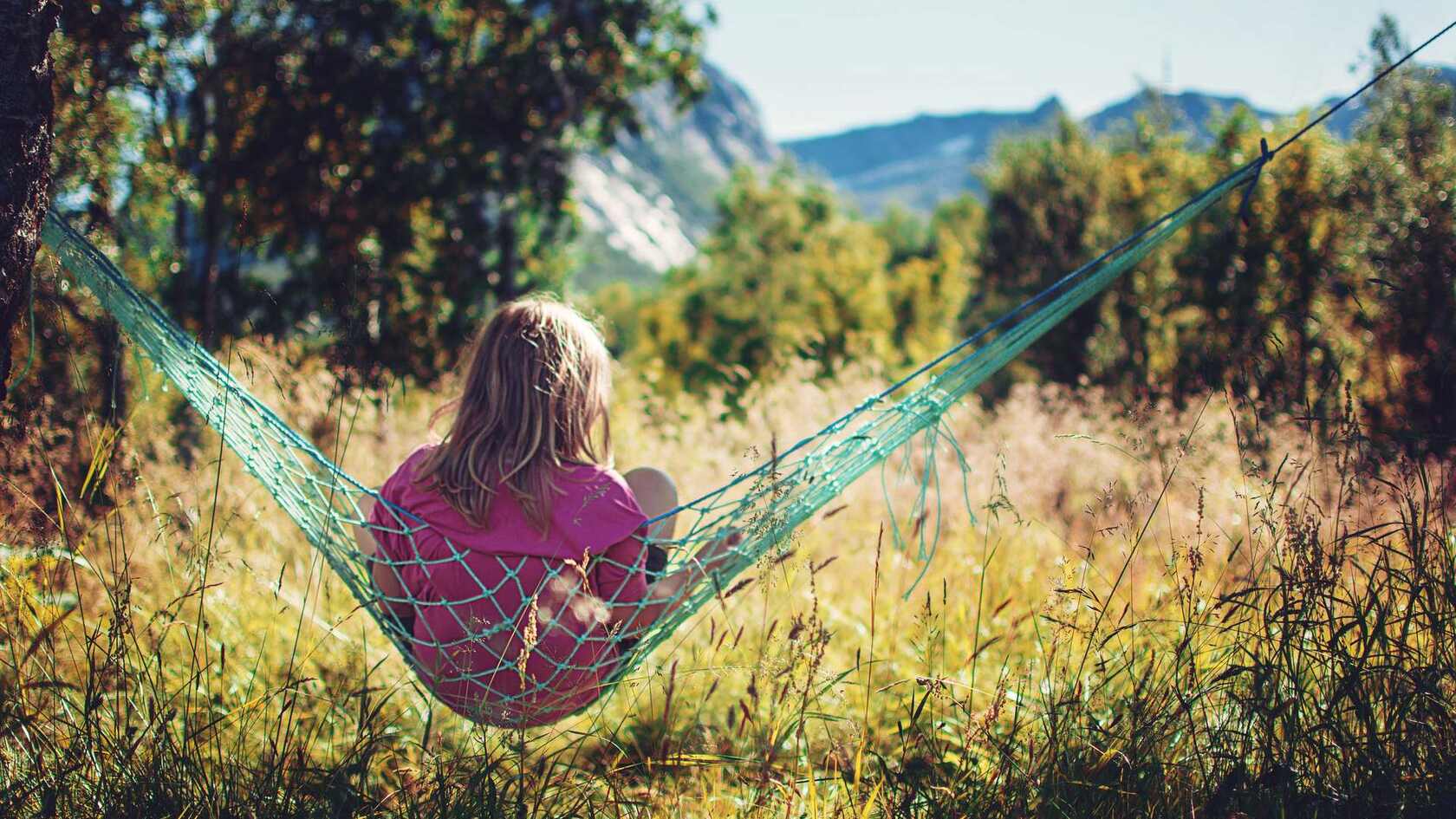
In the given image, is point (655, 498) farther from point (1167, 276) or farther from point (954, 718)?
point (1167, 276)

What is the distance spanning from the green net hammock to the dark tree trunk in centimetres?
32

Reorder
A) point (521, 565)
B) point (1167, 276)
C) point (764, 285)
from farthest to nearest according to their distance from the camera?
point (764, 285), point (1167, 276), point (521, 565)

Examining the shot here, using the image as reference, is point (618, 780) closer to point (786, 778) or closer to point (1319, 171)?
point (786, 778)

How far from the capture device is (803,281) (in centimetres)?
2088

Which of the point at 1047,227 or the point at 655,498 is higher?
the point at 1047,227

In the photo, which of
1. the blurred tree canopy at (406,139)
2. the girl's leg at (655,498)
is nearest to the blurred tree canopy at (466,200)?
the blurred tree canopy at (406,139)

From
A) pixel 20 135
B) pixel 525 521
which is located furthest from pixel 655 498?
pixel 20 135

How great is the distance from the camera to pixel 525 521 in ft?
5.35

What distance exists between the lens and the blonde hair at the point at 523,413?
162 cm

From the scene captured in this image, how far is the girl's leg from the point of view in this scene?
170 cm

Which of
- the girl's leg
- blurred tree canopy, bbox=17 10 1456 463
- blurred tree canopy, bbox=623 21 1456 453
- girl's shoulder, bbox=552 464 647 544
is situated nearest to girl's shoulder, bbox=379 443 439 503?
blurred tree canopy, bbox=17 10 1456 463

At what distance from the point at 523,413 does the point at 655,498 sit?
0.30m

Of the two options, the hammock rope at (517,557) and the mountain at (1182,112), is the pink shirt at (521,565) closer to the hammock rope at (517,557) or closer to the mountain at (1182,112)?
the hammock rope at (517,557)

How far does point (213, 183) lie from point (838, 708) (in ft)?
19.9
